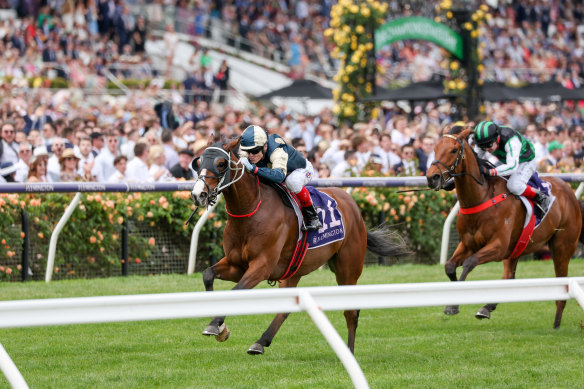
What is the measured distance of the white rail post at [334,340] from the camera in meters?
3.66

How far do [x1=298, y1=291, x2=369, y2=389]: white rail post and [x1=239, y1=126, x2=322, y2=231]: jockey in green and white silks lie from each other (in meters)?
2.42

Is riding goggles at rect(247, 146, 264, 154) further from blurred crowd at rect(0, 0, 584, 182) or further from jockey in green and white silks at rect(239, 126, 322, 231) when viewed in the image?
blurred crowd at rect(0, 0, 584, 182)

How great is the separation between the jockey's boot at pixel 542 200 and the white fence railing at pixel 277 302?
12.4 feet

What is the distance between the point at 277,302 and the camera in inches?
151

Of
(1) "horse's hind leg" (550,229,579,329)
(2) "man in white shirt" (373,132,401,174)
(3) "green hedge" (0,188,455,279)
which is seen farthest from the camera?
(2) "man in white shirt" (373,132,401,174)

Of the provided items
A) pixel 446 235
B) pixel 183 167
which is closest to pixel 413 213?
pixel 446 235

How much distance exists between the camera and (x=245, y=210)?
20.1ft

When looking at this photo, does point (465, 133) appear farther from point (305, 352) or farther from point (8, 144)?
point (8, 144)

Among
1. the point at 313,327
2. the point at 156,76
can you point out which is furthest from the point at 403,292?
the point at 156,76

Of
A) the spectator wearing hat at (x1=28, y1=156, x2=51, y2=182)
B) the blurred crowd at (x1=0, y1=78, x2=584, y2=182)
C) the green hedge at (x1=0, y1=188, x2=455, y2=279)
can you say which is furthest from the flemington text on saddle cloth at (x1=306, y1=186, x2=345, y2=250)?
the spectator wearing hat at (x1=28, y1=156, x2=51, y2=182)

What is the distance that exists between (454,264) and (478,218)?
46cm

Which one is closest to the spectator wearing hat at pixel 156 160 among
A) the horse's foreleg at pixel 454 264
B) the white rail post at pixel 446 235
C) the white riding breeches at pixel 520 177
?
the white rail post at pixel 446 235

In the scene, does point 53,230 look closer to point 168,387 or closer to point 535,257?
point 168,387

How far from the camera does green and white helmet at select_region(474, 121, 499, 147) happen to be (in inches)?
303
